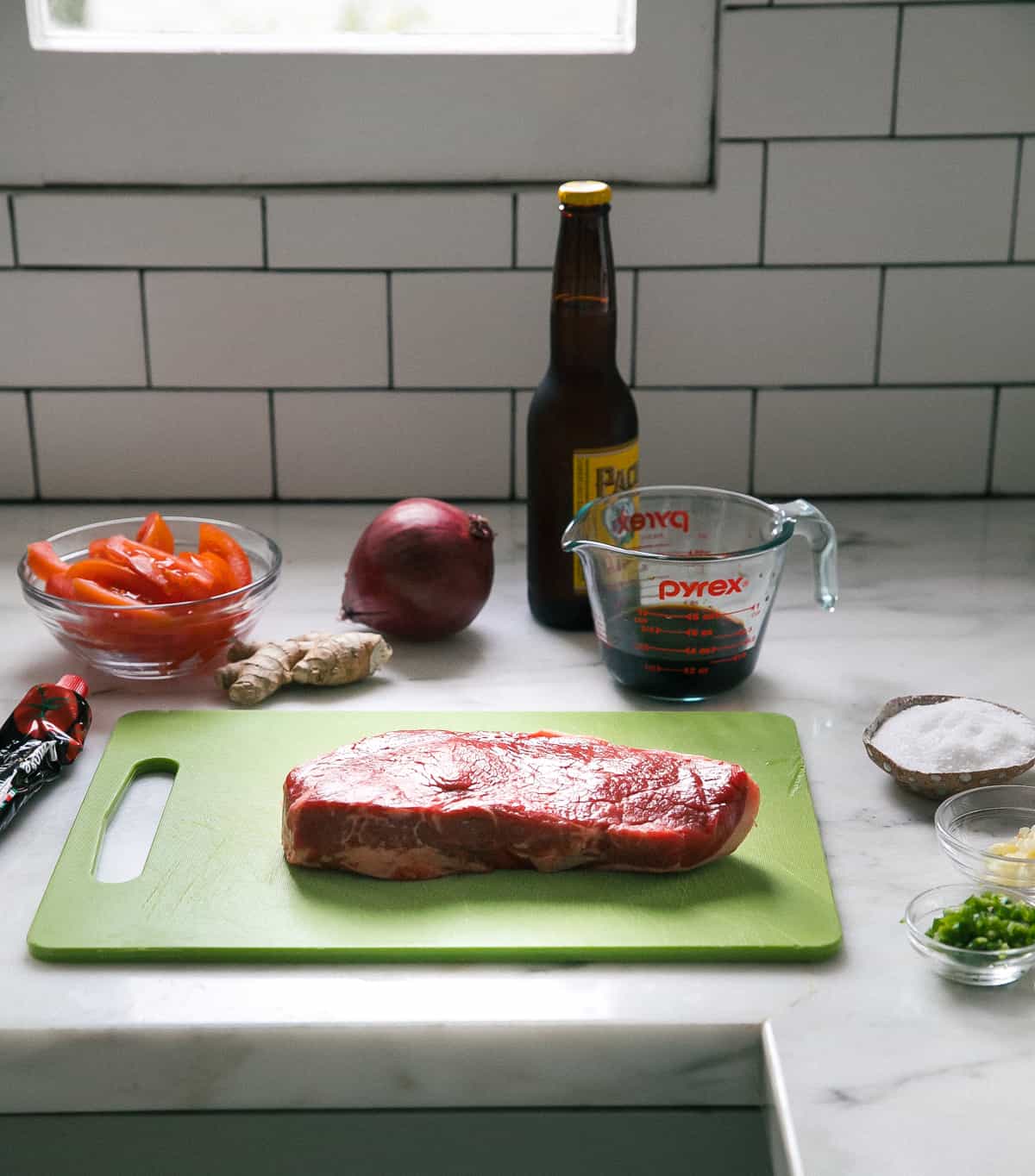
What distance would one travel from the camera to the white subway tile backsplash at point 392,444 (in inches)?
54.7

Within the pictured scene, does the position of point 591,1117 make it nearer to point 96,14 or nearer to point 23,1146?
point 23,1146

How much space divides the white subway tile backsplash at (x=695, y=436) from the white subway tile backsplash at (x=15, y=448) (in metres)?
0.61

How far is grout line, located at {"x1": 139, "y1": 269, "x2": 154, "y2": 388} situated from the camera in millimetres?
1354

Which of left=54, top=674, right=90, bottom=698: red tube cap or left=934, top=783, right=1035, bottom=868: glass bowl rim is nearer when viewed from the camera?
left=934, top=783, right=1035, bottom=868: glass bowl rim

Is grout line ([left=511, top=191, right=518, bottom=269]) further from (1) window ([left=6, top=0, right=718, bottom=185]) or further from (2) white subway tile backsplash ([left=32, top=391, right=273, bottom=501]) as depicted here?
(2) white subway tile backsplash ([left=32, top=391, right=273, bottom=501])

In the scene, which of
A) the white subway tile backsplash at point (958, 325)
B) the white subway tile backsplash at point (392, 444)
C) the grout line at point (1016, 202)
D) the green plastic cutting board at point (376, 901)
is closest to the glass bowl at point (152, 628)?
the green plastic cutting board at point (376, 901)

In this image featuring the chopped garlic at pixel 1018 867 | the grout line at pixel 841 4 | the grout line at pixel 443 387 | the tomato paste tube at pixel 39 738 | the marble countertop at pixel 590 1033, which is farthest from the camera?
the grout line at pixel 443 387

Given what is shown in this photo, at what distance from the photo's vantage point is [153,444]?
1403 mm

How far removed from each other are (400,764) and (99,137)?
0.77 metres

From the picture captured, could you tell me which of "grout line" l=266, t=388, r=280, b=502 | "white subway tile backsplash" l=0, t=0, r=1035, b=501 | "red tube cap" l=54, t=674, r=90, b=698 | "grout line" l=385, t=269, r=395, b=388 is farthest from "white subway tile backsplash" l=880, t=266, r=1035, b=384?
"red tube cap" l=54, t=674, r=90, b=698

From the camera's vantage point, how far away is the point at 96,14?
1.31 m

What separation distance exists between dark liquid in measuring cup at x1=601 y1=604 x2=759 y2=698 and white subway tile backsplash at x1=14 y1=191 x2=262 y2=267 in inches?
22.6

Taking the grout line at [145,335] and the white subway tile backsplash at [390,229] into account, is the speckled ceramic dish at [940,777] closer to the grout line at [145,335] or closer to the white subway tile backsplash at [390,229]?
the white subway tile backsplash at [390,229]

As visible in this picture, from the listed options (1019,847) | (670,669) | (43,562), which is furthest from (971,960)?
(43,562)
